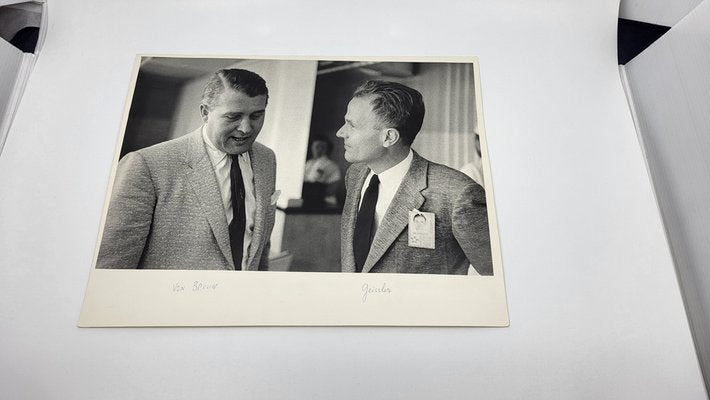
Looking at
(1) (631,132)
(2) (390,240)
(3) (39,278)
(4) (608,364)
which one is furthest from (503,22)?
(3) (39,278)

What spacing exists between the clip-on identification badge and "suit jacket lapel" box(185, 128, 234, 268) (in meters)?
0.38

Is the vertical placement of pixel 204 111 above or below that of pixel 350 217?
above

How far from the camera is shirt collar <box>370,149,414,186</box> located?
0.87m

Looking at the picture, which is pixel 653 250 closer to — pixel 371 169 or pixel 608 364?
pixel 608 364

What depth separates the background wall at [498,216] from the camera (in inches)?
28.8

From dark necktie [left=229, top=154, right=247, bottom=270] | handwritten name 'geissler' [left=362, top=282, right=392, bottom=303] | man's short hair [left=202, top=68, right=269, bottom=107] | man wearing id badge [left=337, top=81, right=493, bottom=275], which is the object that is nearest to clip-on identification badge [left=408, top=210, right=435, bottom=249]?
man wearing id badge [left=337, top=81, right=493, bottom=275]

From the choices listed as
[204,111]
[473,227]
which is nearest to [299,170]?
[204,111]

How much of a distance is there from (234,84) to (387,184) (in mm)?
458

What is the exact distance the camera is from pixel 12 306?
774 millimetres

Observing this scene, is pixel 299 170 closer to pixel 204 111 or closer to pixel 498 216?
pixel 204 111

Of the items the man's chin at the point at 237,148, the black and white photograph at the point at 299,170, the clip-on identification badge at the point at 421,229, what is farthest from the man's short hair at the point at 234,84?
the clip-on identification badge at the point at 421,229

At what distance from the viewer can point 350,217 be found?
2.75ft

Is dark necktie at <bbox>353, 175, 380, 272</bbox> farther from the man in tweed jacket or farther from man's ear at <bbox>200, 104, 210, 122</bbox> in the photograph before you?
man's ear at <bbox>200, 104, 210, 122</bbox>

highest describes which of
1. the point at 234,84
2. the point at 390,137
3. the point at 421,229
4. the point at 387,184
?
the point at 234,84
